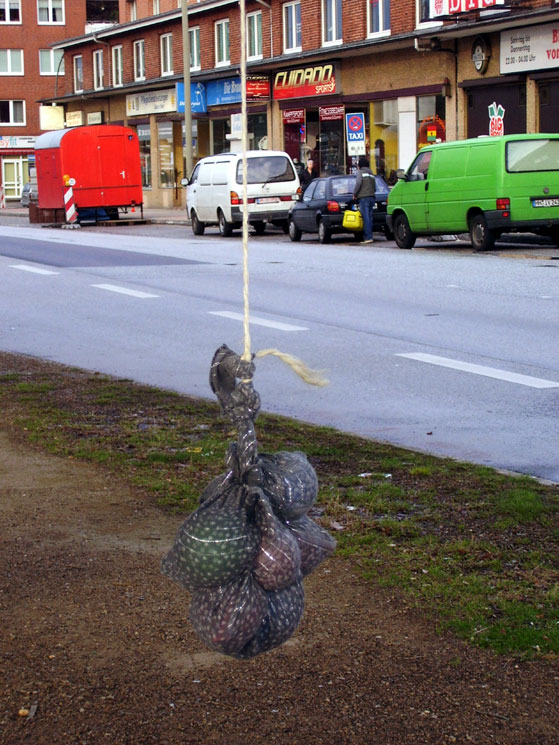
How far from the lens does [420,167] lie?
23312 millimetres

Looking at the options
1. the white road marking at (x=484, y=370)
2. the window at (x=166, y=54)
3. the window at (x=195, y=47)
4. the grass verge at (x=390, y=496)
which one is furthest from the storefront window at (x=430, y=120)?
the grass verge at (x=390, y=496)

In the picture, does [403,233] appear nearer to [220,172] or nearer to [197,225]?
[220,172]

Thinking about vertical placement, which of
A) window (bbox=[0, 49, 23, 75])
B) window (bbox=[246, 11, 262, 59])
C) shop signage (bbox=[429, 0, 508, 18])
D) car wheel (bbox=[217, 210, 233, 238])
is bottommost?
car wheel (bbox=[217, 210, 233, 238])

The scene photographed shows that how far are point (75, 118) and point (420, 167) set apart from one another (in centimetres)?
3991

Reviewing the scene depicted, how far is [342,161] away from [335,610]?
116 feet

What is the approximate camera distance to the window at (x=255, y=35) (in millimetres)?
42250

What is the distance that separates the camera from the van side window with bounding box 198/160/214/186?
3053 cm

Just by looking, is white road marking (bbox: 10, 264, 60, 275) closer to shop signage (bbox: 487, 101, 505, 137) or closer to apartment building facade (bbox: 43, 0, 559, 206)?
apartment building facade (bbox: 43, 0, 559, 206)

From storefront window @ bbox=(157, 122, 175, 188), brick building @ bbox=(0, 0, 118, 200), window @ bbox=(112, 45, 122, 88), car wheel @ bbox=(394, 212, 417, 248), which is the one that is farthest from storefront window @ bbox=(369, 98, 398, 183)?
brick building @ bbox=(0, 0, 118, 200)

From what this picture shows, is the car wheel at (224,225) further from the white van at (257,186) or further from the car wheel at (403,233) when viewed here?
the car wheel at (403,233)

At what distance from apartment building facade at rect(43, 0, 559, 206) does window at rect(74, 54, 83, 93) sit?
756 mm

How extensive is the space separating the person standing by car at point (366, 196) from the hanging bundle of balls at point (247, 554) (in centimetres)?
2294

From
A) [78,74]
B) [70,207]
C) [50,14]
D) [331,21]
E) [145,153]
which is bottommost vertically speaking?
[70,207]

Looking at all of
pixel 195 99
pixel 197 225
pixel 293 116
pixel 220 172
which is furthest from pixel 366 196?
pixel 195 99
